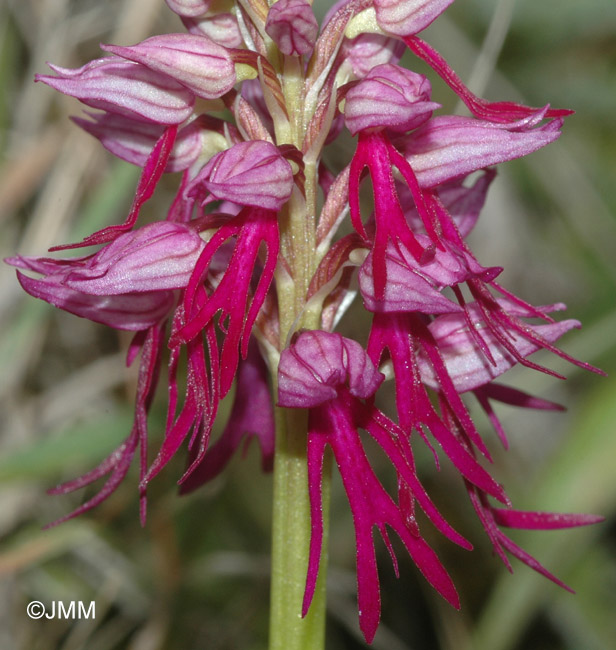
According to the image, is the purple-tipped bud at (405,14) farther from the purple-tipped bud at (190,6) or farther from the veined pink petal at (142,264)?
the veined pink petal at (142,264)

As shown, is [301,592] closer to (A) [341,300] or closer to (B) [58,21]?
(A) [341,300]

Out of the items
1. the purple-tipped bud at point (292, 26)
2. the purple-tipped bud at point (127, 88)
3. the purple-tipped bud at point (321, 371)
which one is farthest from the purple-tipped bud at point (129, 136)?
the purple-tipped bud at point (321, 371)

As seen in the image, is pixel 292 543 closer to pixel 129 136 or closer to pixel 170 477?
pixel 129 136

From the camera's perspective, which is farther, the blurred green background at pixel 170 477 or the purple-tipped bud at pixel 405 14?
the blurred green background at pixel 170 477

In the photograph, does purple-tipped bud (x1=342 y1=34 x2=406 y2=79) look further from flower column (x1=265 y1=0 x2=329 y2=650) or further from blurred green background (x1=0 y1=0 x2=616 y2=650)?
blurred green background (x1=0 y1=0 x2=616 y2=650)

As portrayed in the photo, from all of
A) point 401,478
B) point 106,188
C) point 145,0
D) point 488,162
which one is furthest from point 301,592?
point 145,0

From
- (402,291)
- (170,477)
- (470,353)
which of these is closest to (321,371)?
(402,291)

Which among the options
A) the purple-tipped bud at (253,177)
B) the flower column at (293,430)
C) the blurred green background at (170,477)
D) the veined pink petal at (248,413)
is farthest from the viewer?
the blurred green background at (170,477)
